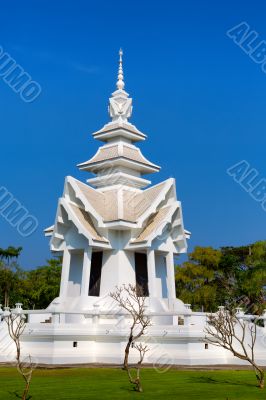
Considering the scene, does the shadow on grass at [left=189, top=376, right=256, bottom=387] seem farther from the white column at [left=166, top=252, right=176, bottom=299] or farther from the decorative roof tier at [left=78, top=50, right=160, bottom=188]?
the decorative roof tier at [left=78, top=50, right=160, bottom=188]

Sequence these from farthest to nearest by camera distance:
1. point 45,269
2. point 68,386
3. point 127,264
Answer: point 45,269 → point 127,264 → point 68,386

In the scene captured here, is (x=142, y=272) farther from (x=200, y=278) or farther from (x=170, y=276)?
(x=200, y=278)

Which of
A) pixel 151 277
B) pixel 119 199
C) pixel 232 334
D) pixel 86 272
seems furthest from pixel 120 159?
pixel 232 334

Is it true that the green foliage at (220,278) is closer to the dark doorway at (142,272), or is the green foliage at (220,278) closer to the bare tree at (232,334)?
the dark doorway at (142,272)

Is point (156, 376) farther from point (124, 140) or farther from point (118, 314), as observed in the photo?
point (124, 140)

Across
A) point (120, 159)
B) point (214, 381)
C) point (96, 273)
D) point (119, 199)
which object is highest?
point (120, 159)

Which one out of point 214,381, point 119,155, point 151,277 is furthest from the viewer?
point 119,155

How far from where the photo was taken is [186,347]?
74.6ft

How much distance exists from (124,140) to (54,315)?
1339 centimetres

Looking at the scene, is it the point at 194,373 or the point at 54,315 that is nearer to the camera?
the point at 194,373

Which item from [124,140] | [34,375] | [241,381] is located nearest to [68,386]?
[34,375]

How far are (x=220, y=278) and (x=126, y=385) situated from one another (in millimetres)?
36086

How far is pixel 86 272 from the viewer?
89.2 ft

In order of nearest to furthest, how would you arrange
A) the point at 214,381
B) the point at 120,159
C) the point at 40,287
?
the point at 214,381 < the point at 120,159 < the point at 40,287
